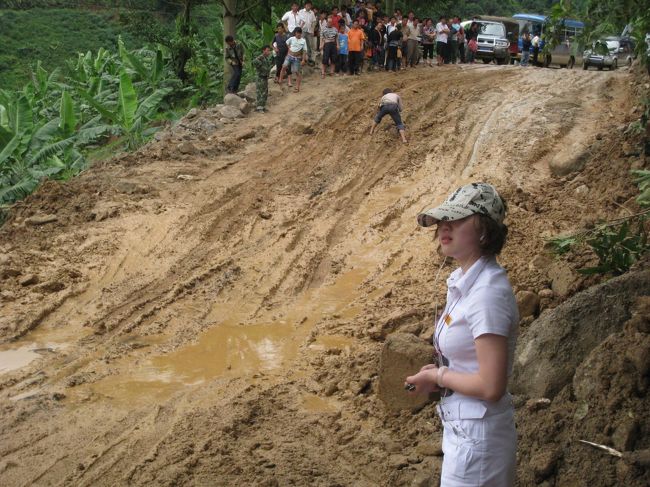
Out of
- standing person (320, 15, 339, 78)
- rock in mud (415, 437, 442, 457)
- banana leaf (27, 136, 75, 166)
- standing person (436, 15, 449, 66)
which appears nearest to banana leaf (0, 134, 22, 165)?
banana leaf (27, 136, 75, 166)

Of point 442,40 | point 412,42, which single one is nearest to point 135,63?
point 412,42

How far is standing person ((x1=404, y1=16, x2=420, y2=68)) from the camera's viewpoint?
69.4 feet

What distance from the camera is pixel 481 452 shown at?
2.99 m

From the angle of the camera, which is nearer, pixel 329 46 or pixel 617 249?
pixel 617 249

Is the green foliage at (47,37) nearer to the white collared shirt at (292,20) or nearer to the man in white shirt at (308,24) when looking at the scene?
the white collared shirt at (292,20)

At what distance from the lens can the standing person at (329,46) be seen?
19.0 metres

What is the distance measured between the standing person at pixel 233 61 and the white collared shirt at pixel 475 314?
15233 mm

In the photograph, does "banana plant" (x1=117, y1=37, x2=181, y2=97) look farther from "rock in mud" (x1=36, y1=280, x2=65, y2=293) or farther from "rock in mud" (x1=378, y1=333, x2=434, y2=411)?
"rock in mud" (x1=378, y1=333, x2=434, y2=411)

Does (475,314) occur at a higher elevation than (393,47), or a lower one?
lower

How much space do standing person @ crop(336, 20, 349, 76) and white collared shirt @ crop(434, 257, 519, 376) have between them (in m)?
16.8

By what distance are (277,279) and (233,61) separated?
30.0 ft

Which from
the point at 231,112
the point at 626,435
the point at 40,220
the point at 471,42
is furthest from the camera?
the point at 471,42

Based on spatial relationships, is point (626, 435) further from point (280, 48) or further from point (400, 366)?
point (280, 48)

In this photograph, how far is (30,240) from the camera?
1098 centimetres
